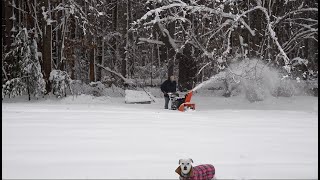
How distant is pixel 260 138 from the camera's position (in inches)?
364

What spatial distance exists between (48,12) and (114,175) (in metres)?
17.1

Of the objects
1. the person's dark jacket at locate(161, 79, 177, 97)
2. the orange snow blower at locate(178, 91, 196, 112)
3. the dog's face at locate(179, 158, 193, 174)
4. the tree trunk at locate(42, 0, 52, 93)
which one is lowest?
the orange snow blower at locate(178, 91, 196, 112)

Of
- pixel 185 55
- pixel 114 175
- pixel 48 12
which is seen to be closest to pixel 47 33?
pixel 48 12

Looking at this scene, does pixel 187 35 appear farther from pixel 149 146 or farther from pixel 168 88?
pixel 149 146

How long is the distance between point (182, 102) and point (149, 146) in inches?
340

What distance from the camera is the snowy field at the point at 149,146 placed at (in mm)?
6508

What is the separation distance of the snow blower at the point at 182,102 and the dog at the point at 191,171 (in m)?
10.1

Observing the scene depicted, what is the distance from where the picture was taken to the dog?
557 cm

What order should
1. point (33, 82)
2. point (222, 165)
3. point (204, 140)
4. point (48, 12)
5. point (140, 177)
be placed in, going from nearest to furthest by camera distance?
1. point (140, 177)
2. point (222, 165)
3. point (204, 140)
4. point (33, 82)
5. point (48, 12)

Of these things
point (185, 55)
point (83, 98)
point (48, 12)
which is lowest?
point (83, 98)

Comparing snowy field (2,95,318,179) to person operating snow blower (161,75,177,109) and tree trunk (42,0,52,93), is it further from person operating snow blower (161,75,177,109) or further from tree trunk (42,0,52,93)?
tree trunk (42,0,52,93)

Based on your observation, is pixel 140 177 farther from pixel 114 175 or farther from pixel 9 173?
pixel 9 173

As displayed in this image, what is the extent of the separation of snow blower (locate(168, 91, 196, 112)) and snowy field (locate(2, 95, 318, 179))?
3.22 metres

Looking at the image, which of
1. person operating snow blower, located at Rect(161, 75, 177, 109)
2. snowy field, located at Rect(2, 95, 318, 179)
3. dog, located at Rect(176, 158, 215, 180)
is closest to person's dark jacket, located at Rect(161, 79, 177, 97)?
person operating snow blower, located at Rect(161, 75, 177, 109)
